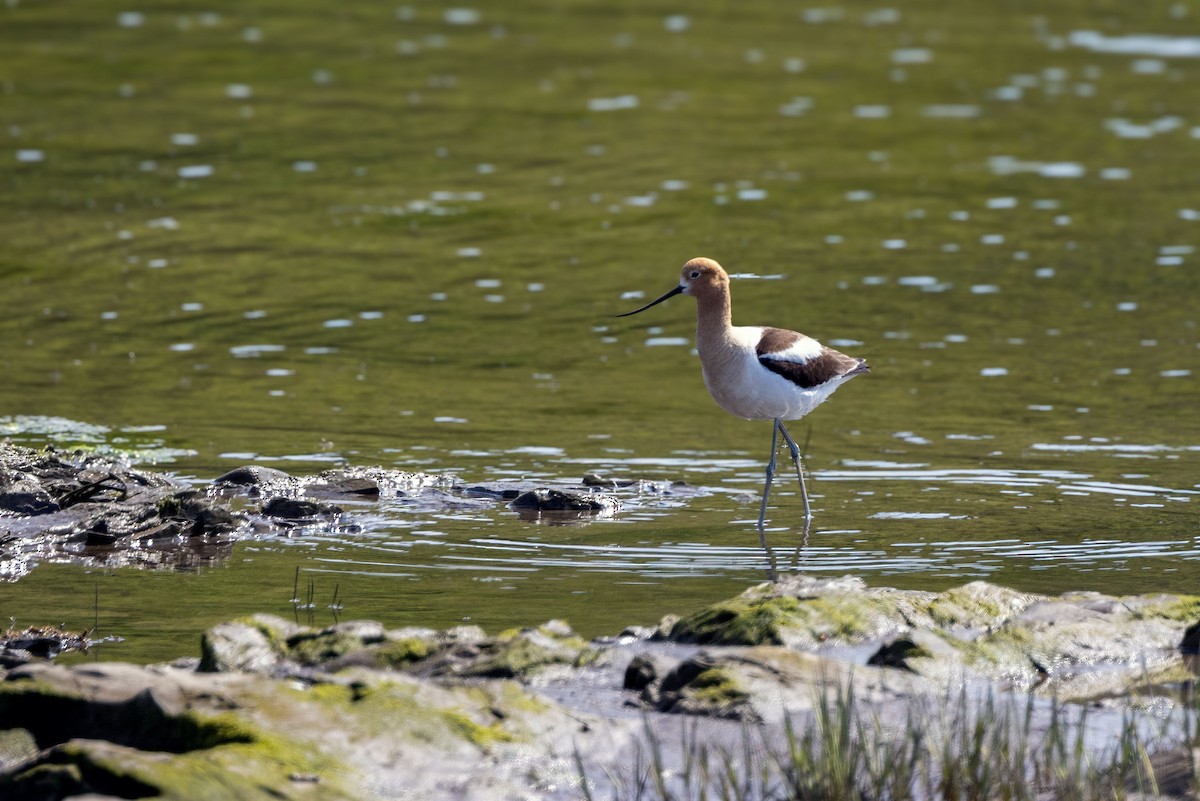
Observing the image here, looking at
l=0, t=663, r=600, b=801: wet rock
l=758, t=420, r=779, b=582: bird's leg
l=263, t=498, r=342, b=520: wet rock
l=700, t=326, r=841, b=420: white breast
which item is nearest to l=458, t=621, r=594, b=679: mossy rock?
l=0, t=663, r=600, b=801: wet rock

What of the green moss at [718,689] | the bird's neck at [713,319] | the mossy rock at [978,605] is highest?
Result: the bird's neck at [713,319]

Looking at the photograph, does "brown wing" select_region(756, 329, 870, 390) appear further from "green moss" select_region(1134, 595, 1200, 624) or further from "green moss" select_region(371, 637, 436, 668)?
"green moss" select_region(371, 637, 436, 668)

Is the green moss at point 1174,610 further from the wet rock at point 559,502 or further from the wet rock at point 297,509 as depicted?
the wet rock at point 297,509

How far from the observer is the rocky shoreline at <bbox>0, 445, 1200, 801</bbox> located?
7309 millimetres

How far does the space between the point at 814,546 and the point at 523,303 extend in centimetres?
973

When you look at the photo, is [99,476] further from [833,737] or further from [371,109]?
[371,109]

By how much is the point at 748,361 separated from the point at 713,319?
0.42 metres

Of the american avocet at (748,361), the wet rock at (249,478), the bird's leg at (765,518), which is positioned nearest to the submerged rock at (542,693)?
the bird's leg at (765,518)

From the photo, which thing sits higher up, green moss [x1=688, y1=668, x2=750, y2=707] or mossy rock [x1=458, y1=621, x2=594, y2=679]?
mossy rock [x1=458, y1=621, x2=594, y2=679]

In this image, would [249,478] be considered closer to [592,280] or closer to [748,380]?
[748,380]

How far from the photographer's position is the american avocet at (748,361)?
42.1 feet

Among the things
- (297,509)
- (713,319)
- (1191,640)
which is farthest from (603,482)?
(1191,640)

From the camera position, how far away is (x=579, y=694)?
8.54 metres

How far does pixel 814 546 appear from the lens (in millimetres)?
12297
